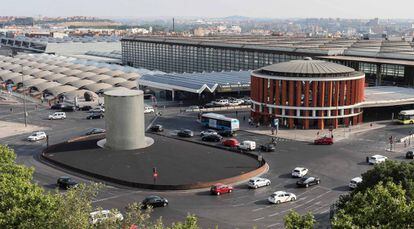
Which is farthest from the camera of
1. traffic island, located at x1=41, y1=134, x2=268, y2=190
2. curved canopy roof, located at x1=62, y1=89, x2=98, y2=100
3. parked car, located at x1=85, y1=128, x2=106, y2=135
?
curved canopy roof, located at x1=62, y1=89, x2=98, y2=100

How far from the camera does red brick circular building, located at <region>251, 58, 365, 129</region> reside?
A: 6988 centimetres

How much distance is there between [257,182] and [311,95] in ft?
90.7

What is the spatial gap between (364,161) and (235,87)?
45.4m

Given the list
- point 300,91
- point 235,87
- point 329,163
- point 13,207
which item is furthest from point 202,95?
point 13,207

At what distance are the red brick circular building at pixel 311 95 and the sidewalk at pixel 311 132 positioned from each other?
150 centimetres

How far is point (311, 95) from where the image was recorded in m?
70.0

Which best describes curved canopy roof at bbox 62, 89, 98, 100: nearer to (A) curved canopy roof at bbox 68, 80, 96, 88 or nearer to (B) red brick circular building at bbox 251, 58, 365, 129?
(A) curved canopy roof at bbox 68, 80, 96, 88

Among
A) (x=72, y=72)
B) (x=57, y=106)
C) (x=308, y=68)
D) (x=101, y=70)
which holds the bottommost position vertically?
(x=57, y=106)

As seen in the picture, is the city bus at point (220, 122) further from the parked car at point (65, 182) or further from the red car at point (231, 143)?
the parked car at point (65, 182)

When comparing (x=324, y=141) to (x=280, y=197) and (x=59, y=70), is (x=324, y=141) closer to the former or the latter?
(x=280, y=197)

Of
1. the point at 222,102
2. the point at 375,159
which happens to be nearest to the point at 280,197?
the point at 375,159

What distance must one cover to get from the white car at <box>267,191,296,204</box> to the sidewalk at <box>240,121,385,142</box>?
75.6ft

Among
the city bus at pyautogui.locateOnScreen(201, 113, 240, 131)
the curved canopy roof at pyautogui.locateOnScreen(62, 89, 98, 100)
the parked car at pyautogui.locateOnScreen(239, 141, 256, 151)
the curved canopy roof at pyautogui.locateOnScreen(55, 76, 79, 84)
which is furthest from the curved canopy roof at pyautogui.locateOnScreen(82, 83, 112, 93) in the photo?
the parked car at pyautogui.locateOnScreen(239, 141, 256, 151)

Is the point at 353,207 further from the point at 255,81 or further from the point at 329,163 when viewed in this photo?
the point at 255,81
